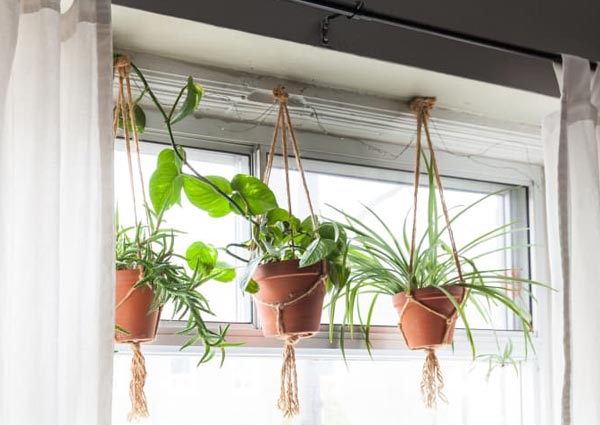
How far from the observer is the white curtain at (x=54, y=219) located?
1.32 meters

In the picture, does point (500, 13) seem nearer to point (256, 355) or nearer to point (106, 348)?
point (256, 355)

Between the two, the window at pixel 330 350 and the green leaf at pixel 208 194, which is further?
the window at pixel 330 350

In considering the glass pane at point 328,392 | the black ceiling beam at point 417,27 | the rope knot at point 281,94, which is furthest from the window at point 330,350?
the black ceiling beam at point 417,27

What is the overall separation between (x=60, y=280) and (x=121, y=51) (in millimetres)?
564

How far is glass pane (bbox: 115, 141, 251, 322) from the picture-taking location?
5.97 ft

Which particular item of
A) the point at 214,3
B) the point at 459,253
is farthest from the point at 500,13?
the point at 214,3

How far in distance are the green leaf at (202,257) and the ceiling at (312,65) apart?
15.9 inches

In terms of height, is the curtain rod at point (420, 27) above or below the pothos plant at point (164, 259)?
above

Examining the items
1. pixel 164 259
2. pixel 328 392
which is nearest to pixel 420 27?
pixel 164 259

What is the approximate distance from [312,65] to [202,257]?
498 millimetres

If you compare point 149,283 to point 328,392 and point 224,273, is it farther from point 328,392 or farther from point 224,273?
point 328,392

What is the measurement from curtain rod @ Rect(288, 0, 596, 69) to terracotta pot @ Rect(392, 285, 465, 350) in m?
0.51

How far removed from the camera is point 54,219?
1356 millimetres

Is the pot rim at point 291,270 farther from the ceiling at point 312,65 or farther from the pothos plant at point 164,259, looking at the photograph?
the ceiling at point 312,65
